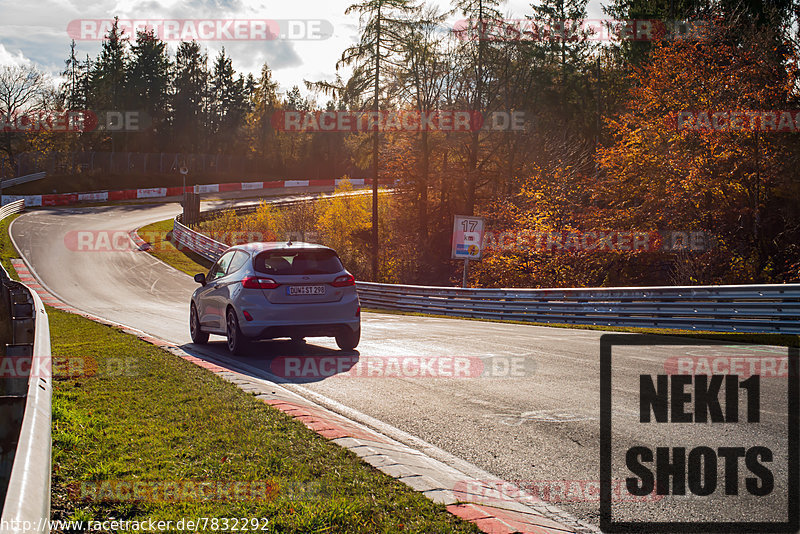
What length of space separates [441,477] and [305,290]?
270 inches

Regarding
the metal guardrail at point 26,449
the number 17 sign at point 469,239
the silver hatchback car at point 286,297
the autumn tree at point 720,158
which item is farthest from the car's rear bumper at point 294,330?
the autumn tree at point 720,158

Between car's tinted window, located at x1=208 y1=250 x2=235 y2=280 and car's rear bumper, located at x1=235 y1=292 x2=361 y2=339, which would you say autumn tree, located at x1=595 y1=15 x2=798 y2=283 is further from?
car's tinted window, located at x1=208 y1=250 x2=235 y2=280

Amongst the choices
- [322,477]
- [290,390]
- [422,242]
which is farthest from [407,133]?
[322,477]

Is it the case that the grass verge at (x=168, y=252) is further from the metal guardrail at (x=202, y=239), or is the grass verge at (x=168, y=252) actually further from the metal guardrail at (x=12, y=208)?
the metal guardrail at (x=12, y=208)

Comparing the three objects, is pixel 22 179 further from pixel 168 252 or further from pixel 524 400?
pixel 524 400

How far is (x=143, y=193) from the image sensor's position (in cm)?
7131

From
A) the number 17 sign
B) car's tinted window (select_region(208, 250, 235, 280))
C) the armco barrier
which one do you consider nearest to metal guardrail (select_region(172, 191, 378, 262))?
the number 17 sign

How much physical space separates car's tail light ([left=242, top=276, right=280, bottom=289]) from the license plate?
230mm

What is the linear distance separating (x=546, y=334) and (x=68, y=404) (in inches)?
382

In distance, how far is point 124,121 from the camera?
3524 inches

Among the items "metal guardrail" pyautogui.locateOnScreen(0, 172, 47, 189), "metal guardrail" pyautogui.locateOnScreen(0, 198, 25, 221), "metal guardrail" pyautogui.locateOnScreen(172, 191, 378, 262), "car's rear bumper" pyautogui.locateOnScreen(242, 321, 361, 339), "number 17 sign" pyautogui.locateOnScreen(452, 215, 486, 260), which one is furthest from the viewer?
"metal guardrail" pyautogui.locateOnScreen(0, 172, 47, 189)

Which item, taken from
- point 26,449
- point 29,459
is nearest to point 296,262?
point 26,449

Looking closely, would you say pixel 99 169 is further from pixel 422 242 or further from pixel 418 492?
pixel 418 492

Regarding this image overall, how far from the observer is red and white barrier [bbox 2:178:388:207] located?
59938mm
